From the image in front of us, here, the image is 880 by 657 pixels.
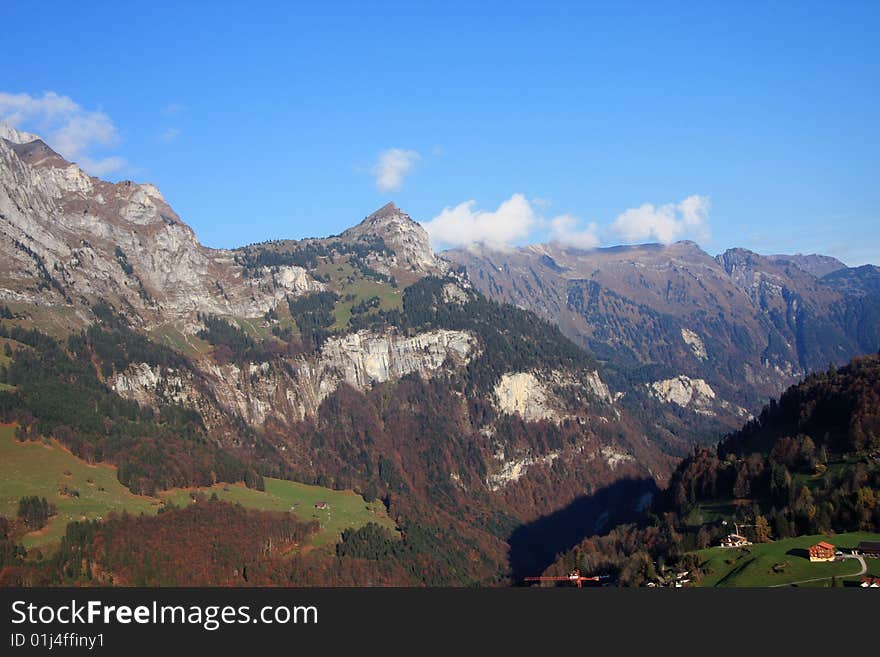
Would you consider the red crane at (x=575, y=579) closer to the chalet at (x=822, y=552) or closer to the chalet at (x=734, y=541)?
the chalet at (x=734, y=541)

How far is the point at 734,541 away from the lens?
13962 centimetres

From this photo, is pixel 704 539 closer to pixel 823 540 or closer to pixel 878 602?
pixel 823 540

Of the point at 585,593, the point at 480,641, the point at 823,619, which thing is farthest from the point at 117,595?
the point at 823,619

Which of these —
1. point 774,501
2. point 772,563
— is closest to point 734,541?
point 772,563

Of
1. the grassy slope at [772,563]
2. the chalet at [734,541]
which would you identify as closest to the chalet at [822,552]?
the grassy slope at [772,563]

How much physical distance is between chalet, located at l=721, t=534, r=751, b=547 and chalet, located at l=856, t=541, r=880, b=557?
73.9 ft

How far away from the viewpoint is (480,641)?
248 feet

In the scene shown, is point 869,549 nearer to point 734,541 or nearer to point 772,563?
point 772,563

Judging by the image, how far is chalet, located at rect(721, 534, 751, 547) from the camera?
137875mm

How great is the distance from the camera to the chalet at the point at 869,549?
373ft

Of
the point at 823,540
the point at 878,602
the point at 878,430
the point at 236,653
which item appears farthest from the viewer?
the point at 878,430

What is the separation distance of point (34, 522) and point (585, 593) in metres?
133

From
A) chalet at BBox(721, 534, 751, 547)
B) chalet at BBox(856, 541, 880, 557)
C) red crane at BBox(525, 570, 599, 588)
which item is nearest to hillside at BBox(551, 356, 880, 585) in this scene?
chalet at BBox(721, 534, 751, 547)

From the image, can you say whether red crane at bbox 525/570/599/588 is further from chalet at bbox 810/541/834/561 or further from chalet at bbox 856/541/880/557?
chalet at bbox 856/541/880/557
